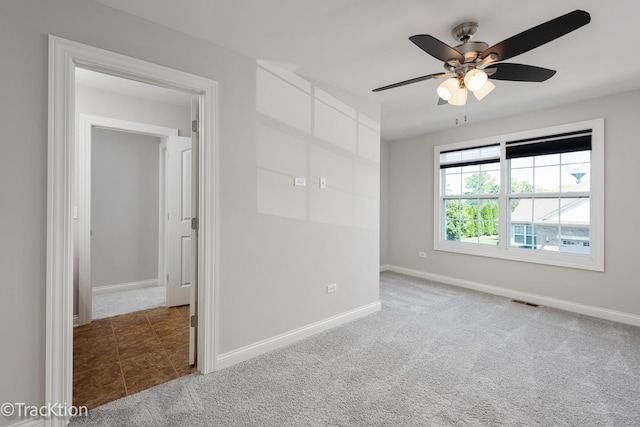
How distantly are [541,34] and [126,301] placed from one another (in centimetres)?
497

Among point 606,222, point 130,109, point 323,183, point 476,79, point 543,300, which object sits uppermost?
point 130,109

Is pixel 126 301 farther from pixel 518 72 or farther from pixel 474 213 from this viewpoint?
pixel 474 213

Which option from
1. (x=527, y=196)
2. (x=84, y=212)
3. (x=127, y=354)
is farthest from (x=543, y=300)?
(x=84, y=212)

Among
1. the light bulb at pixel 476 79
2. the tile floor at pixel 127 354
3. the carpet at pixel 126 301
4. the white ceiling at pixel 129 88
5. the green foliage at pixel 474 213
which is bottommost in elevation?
the tile floor at pixel 127 354

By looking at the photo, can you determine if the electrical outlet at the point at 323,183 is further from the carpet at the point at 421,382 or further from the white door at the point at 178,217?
the white door at the point at 178,217

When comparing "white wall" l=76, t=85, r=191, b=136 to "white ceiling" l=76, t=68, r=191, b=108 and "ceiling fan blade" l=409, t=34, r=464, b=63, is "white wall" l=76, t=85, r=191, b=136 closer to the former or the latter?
"white ceiling" l=76, t=68, r=191, b=108

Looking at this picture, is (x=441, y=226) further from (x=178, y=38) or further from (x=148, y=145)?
(x=148, y=145)

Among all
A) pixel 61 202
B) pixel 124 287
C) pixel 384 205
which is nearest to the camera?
pixel 61 202

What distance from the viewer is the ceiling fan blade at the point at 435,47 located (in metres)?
1.69

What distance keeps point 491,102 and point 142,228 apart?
5205 millimetres

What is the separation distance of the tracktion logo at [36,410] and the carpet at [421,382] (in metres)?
0.13

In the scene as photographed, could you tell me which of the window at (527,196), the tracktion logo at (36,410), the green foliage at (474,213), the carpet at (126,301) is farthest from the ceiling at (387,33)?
the carpet at (126,301)

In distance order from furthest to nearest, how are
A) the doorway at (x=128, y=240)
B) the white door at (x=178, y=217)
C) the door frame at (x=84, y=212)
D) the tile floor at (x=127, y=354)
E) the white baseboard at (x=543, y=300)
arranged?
the white door at (x=178, y=217), the white baseboard at (x=543, y=300), the door frame at (x=84, y=212), the doorway at (x=128, y=240), the tile floor at (x=127, y=354)

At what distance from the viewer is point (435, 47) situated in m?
1.81
